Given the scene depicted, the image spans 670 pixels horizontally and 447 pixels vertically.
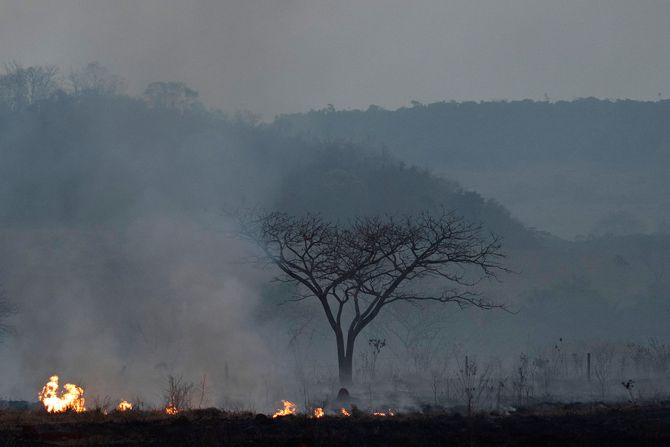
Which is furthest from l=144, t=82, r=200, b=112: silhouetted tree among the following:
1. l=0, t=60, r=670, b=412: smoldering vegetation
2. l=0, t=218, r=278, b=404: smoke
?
l=0, t=218, r=278, b=404: smoke

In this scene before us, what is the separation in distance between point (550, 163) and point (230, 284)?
133654 mm

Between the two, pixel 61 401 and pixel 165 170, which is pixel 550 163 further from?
pixel 61 401

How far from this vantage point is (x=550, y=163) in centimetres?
18600

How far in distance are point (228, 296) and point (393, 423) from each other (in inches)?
1621

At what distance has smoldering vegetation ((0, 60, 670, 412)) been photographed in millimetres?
33875

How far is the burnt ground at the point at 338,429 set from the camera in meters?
15.5

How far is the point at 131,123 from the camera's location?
114125mm

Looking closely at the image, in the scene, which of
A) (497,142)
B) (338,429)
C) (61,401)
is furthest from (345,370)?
(497,142)

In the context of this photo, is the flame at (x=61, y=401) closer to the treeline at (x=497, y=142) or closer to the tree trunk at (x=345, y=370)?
the tree trunk at (x=345, y=370)

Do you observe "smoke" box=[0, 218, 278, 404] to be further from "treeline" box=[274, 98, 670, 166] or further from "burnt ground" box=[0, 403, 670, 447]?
"treeline" box=[274, 98, 670, 166]

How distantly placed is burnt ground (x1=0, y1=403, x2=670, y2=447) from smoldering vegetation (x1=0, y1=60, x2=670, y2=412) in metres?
2.68

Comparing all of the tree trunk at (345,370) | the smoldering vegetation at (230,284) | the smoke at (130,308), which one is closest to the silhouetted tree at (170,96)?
the smoldering vegetation at (230,284)

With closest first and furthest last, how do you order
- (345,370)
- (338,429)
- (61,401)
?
(338,429) < (61,401) < (345,370)

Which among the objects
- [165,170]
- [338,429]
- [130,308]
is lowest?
[338,429]
